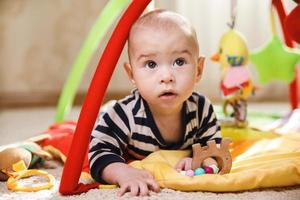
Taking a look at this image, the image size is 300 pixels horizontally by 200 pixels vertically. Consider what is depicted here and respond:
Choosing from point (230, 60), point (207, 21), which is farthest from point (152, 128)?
point (207, 21)

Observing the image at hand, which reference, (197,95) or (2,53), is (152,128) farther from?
(2,53)

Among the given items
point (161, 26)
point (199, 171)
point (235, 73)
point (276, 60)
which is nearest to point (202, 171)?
point (199, 171)

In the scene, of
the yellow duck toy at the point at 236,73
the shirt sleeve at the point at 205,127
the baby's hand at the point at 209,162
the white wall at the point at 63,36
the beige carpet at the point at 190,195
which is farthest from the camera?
the white wall at the point at 63,36

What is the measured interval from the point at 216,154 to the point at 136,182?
16cm

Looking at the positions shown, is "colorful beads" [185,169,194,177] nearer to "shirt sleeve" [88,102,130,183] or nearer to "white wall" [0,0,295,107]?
"shirt sleeve" [88,102,130,183]

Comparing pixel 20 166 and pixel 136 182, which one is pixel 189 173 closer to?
pixel 136 182

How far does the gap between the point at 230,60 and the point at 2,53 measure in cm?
126

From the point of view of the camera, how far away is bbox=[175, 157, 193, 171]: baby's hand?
894mm

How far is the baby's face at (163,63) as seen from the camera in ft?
2.80

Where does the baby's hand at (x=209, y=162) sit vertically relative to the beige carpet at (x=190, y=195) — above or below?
above

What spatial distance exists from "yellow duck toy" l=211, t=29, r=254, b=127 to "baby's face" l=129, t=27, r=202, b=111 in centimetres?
41

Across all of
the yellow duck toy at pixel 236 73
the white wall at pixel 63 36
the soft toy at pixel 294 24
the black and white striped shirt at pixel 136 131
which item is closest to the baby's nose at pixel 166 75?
the black and white striped shirt at pixel 136 131

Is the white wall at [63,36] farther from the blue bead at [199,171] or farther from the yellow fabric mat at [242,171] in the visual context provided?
the blue bead at [199,171]

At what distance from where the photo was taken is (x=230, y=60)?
1278mm
